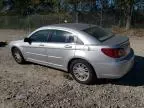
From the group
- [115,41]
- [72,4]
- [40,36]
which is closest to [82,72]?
[115,41]

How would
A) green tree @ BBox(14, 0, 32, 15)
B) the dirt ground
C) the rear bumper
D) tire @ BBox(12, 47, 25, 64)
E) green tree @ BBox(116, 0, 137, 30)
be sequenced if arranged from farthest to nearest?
green tree @ BBox(14, 0, 32, 15) < green tree @ BBox(116, 0, 137, 30) < tire @ BBox(12, 47, 25, 64) < the rear bumper < the dirt ground

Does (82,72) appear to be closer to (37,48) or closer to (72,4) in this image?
(37,48)

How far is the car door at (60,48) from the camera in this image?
256 inches

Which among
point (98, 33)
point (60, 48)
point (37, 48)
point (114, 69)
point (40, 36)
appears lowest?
point (114, 69)

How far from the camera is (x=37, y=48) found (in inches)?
291

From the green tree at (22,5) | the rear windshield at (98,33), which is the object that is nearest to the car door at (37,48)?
the rear windshield at (98,33)

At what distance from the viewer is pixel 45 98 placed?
561 cm

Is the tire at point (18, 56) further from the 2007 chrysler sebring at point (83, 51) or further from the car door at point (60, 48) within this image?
the car door at point (60, 48)

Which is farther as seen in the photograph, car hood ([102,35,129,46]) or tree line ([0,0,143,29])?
tree line ([0,0,143,29])

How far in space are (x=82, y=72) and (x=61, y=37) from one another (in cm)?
120

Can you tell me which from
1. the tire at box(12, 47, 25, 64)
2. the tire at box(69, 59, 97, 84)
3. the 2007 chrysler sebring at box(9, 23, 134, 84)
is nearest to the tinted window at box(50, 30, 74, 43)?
the 2007 chrysler sebring at box(9, 23, 134, 84)

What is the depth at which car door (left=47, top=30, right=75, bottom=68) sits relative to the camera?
650cm

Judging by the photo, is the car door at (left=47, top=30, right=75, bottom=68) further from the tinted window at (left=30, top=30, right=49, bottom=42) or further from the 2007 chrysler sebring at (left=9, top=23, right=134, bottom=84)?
the tinted window at (left=30, top=30, right=49, bottom=42)

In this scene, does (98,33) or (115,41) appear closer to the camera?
(115,41)
